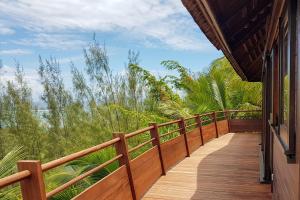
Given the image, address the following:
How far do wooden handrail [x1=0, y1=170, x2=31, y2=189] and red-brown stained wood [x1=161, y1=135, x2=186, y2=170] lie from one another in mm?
4330

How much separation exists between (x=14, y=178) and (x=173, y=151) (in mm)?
5390

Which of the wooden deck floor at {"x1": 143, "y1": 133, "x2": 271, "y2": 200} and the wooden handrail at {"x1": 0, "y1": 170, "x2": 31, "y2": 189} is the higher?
the wooden handrail at {"x1": 0, "y1": 170, "x2": 31, "y2": 189}

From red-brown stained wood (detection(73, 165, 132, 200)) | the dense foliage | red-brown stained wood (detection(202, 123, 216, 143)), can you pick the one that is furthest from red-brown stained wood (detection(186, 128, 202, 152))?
red-brown stained wood (detection(73, 165, 132, 200))

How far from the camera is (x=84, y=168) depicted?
18.8 ft

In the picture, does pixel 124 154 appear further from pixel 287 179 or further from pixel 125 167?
pixel 287 179

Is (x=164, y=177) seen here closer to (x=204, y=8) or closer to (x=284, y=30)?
(x=284, y=30)

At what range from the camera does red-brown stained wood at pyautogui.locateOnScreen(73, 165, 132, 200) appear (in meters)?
3.35

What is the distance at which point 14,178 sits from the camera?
7.25 ft

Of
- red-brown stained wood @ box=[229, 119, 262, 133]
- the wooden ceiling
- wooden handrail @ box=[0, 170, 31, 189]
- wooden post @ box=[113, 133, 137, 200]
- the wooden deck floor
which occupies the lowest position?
the wooden deck floor

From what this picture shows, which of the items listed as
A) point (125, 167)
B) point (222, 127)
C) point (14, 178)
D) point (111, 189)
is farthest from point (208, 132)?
point (14, 178)

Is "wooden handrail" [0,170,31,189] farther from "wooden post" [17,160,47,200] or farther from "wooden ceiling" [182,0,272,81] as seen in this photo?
"wooden ceiling" [182,0,272,81]

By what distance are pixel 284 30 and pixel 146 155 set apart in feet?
11.1

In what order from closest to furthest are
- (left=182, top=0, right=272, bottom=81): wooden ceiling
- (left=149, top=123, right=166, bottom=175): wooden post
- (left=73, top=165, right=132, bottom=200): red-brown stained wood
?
(left=182, top=0, right=272, bottom=81): wooden ceiling, (left=73, top=165, right=132, bottom=200): red-brown stained wood, (left=149, top=123, right=166, bottom=175): wooden post

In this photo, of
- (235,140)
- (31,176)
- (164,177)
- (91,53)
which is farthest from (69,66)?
(31,176)
